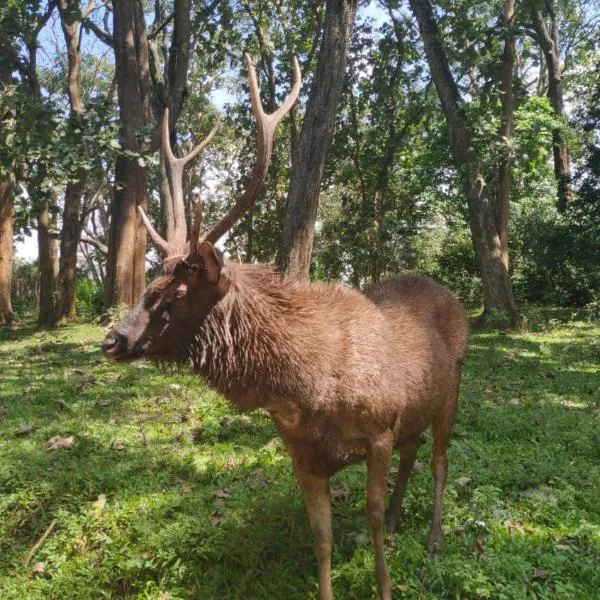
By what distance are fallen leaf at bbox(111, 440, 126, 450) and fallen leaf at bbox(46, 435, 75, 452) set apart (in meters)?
0.35

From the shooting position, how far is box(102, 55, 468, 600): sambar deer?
2580mm

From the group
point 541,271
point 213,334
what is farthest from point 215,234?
point 541,271

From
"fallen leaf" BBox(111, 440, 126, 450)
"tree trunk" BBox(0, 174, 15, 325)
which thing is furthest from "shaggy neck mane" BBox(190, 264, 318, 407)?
"tree trunk" BBox(0, 174, 15, 325)

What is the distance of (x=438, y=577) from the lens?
306cm

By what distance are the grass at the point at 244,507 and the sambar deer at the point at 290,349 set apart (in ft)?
1.69

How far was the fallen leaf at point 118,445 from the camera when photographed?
484 cm

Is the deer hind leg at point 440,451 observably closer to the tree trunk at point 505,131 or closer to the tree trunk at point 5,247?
the tree trunk at point 505,131

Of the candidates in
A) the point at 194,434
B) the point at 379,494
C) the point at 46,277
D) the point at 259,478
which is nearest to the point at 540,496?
the point at 379,494

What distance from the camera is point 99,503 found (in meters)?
3.93

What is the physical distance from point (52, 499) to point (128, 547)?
2.71ft

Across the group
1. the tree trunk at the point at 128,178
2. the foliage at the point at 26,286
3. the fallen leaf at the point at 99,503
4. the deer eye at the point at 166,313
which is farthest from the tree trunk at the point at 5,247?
the deer eye at the point at 166,313

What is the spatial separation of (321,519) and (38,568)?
1784 mm

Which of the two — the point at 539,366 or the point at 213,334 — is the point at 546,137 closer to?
the point at 539,366

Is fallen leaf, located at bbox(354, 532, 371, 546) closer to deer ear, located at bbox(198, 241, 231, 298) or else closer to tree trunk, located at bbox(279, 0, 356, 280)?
deer ear, located at bbox(198, 241, 231, 298)
